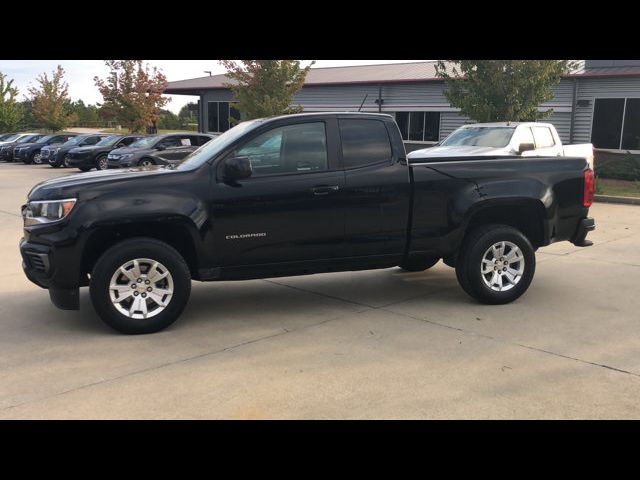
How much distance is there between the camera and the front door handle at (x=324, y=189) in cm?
559

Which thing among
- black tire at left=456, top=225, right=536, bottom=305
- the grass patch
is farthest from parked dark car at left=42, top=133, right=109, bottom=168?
black tire at left=456, top=225, right=536, bottom=305

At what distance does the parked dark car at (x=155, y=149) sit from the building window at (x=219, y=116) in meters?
12.7

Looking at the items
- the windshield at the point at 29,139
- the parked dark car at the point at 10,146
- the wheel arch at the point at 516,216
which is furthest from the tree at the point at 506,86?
the windshield at the point at 29,139

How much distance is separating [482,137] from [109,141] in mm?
16932

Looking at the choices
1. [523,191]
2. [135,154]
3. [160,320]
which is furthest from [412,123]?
[160,320]

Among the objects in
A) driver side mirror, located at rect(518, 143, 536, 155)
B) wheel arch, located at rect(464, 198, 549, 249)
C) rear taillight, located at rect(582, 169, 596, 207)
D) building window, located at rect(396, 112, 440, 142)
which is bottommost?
wheel arch, located at rect(464, 198, 549, 249)

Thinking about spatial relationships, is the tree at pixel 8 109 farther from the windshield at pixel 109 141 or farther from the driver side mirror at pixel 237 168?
the driver side mirror at pixel 237 168

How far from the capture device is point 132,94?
36.1 metres

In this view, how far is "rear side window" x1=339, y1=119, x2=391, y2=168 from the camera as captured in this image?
19.0 ft

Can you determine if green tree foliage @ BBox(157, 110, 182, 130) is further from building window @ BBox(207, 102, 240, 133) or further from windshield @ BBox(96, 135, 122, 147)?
windshield @ BBox(96, 135, 122, 147)

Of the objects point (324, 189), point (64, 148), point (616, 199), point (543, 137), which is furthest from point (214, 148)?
point (64, 148)

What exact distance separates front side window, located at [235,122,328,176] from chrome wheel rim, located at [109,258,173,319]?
123cm

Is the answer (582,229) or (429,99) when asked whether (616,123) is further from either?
(582,229)

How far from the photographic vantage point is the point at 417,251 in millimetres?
5973
